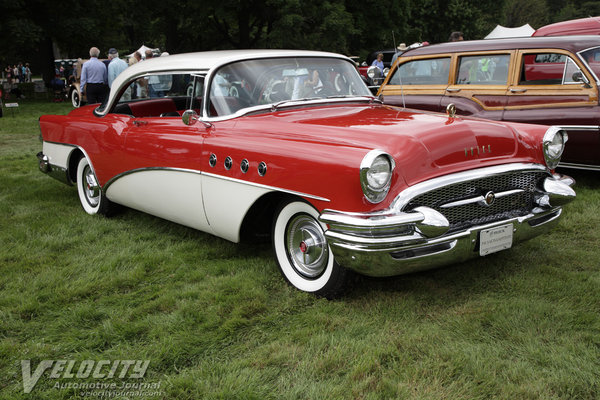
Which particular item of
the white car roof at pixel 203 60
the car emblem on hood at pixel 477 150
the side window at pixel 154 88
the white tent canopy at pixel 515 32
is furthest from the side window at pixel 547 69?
the white tent canopy at pixel 515 32

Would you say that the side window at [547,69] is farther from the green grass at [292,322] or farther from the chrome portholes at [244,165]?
the chrome portholes at [244,165]

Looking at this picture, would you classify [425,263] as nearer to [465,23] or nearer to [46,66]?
[46,66]

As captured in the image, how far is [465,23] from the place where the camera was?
43.6m

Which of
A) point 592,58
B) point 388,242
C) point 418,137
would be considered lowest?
point 388,242

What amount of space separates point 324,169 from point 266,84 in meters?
1.27

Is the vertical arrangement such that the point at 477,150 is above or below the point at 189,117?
below

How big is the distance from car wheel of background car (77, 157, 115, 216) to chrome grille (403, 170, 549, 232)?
133 inches

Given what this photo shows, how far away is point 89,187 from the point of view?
5.75 meters

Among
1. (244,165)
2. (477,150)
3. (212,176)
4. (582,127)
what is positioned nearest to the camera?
(477,150)

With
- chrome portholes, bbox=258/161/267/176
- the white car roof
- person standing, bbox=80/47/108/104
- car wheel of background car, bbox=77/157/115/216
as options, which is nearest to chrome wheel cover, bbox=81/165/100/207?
car wheel of background car, bbox=77/157/115/216

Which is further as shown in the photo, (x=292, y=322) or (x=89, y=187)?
(x=89, y=187)

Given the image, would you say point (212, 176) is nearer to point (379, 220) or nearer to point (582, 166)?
point (379, 220)

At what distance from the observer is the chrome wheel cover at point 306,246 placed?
11.7 ft

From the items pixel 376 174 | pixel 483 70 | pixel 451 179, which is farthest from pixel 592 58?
pixel 376 174
